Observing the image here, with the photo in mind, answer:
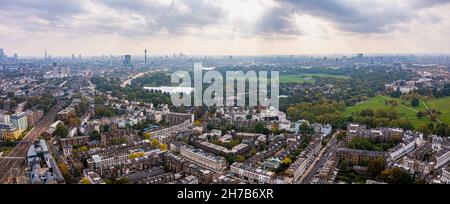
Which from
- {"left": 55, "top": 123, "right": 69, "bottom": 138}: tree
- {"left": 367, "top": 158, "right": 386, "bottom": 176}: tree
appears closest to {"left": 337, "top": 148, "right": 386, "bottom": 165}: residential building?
{"left": 367, "top": 158, "right": 386, "bottom": 176}: tree

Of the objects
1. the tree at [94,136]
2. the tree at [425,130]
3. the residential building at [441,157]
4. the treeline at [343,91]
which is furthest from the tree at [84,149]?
the tree at [425,130]

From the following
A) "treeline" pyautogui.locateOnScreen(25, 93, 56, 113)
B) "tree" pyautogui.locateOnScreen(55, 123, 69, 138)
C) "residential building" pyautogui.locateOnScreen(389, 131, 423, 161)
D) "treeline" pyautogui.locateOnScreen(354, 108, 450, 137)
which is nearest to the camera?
"residential building" pyautogui.locateOnScreen(389, 131, 423, 161)

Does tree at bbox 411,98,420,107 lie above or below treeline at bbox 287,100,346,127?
above

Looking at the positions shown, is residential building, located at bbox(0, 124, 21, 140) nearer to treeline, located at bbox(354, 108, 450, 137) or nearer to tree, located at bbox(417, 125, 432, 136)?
treeline, located at bbox(354, 108, 450, 137)

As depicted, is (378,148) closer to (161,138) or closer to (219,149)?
(219,149)

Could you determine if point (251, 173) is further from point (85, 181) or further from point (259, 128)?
point (259, 128)

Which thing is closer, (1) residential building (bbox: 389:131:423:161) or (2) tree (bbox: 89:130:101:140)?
(1) residential building (bbox: 389:131:423:161)
